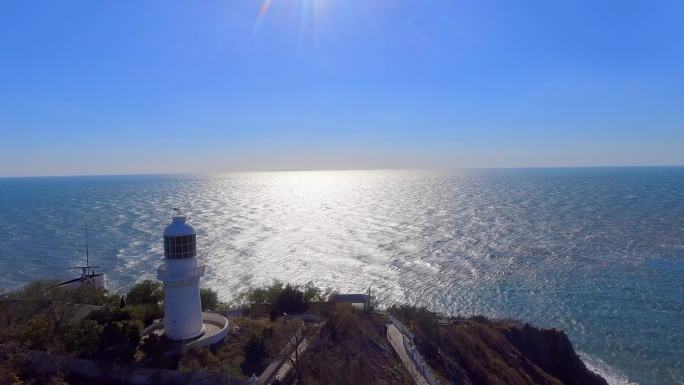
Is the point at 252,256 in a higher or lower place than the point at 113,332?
lower

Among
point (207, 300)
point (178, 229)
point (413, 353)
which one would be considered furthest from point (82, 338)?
point (413, 353)

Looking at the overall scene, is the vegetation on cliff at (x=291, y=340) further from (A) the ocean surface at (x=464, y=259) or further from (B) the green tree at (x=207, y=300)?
(A) the ocean surface at (x=464, y=259)

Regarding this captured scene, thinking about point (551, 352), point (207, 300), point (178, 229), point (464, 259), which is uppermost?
point (178, 229)

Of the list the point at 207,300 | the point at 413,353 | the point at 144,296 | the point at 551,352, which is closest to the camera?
the point at 413,353

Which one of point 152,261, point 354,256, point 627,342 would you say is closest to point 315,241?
point 354,256

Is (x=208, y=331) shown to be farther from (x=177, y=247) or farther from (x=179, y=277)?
(x=177, y=247)

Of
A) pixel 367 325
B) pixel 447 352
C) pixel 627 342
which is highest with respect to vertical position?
pixel 367 325

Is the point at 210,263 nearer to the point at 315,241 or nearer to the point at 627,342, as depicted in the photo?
the point at 315,241

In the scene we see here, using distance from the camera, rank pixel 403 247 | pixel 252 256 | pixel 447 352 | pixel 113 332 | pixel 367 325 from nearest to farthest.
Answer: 1. pixel 113 332
2. pixel 367 325
3. pixel 447 352
4. pixel 252 256
5. pixel 403 247
